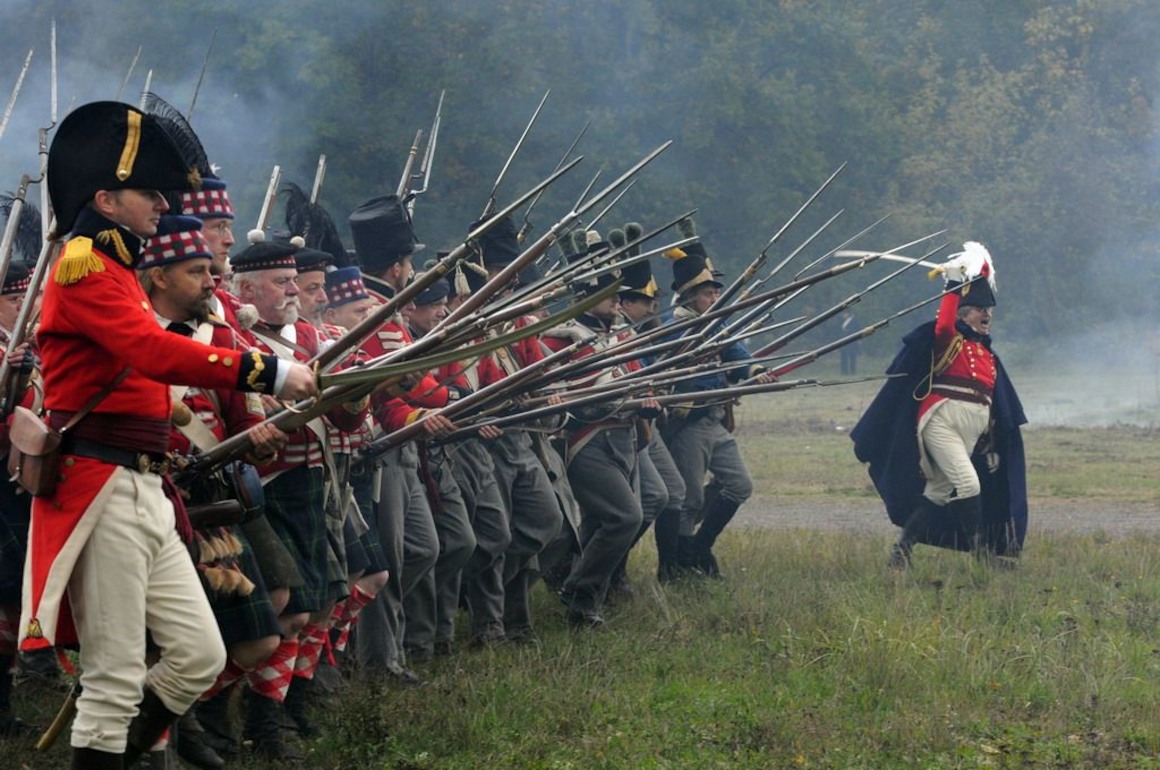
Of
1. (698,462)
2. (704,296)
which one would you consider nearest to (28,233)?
(704,296)

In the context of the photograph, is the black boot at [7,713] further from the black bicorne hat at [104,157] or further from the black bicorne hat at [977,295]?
the black bicorne hat at [977,295]

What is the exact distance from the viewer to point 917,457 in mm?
11086

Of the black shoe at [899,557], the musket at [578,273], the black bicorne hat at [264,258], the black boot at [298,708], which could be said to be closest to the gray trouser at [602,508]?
the black shoe at [899,557]

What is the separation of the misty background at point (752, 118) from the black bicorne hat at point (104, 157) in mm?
4503

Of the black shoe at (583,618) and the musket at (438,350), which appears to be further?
the black shoe at (583,618)

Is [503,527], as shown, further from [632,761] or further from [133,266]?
[133,266]

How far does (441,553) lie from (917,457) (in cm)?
416

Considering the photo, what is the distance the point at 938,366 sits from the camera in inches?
431

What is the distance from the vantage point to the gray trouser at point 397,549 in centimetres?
738

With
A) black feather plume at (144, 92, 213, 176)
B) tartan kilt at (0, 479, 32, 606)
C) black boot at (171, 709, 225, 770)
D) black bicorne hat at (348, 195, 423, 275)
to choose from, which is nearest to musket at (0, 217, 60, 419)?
black feather plume at (144, 92, 213, 176)

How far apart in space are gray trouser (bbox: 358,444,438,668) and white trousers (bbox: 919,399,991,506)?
4198mm

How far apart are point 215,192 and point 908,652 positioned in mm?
3345

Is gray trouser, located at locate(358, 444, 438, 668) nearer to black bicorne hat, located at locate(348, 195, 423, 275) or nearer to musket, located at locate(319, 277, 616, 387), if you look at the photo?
black bicorne hat, located at locate(348, 195, 423, 275)

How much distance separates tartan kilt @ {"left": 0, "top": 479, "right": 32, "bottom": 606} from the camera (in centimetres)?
632
